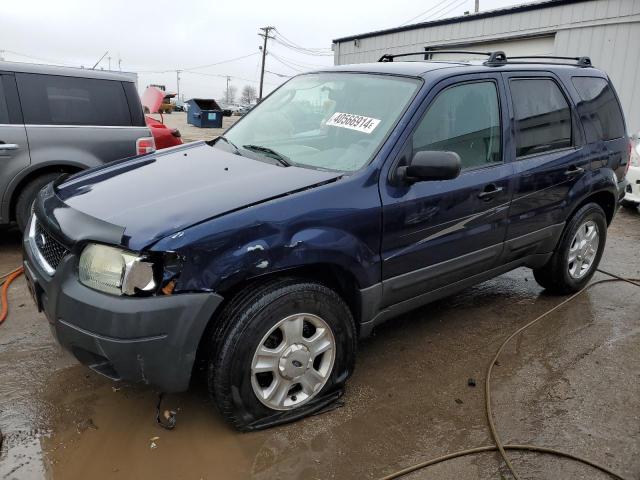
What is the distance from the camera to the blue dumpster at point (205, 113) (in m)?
23.2

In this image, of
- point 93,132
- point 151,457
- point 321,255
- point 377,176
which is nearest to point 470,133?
point 377,176

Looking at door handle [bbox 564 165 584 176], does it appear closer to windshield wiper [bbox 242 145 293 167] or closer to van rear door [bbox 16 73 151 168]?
windshield wiper [bbox 242 145 293 167]

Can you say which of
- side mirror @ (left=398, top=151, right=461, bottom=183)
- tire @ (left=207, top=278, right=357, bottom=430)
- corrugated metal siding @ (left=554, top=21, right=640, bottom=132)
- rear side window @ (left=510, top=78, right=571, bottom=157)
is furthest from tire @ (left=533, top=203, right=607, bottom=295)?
corrugated metal siding @ (left=554, top=21, right=640, bottom=132)

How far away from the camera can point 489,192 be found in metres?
3.30

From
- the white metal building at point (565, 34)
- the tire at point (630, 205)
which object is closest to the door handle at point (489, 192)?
the tire at point (630, 205)

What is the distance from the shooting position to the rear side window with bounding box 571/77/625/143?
414 centimetres

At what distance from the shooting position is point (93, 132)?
5.23 m

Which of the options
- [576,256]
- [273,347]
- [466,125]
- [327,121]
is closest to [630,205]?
[576,256]

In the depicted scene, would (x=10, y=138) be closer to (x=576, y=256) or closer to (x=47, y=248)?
(x=47, y=248)

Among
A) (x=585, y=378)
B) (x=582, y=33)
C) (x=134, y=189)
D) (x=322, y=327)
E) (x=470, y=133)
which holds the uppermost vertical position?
(x=582, y=33)

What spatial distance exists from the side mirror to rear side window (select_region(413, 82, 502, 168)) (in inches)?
9.1

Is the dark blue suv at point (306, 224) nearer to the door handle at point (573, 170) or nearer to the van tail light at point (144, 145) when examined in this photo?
the door handle at point (573, 170)

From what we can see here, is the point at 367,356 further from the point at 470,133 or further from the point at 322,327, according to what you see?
the point at 470,133

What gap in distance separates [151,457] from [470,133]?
2566 mm
